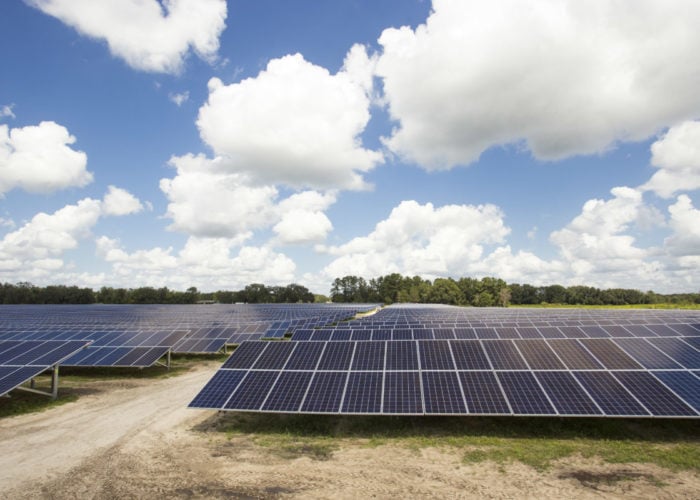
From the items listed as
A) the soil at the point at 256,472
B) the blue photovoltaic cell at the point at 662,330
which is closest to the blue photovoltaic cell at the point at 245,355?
the soil at the point at 256,472

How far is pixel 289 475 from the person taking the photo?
35.5 feet

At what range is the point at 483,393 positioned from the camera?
13.5 m

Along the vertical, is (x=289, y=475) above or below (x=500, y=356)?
below

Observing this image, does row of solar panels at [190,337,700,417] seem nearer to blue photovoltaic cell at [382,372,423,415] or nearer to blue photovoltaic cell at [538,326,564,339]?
blue photovoltaic cell at [382,372,423,415]

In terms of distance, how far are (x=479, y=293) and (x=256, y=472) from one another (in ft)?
470

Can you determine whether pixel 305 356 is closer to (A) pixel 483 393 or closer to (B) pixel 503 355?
(A) pixel 483 393

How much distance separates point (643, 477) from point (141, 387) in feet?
78.5

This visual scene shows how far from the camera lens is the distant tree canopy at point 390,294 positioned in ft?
479

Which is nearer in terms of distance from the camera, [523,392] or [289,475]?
[289,475]

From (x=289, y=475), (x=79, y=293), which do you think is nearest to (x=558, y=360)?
(x=289, y=475)

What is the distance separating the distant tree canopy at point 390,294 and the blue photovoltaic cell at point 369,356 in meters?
132

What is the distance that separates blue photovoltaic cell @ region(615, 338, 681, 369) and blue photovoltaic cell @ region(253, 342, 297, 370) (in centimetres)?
1466

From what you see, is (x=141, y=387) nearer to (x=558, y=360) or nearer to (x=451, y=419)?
(x=451, y=419)

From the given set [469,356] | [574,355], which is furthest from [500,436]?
[574,355]
